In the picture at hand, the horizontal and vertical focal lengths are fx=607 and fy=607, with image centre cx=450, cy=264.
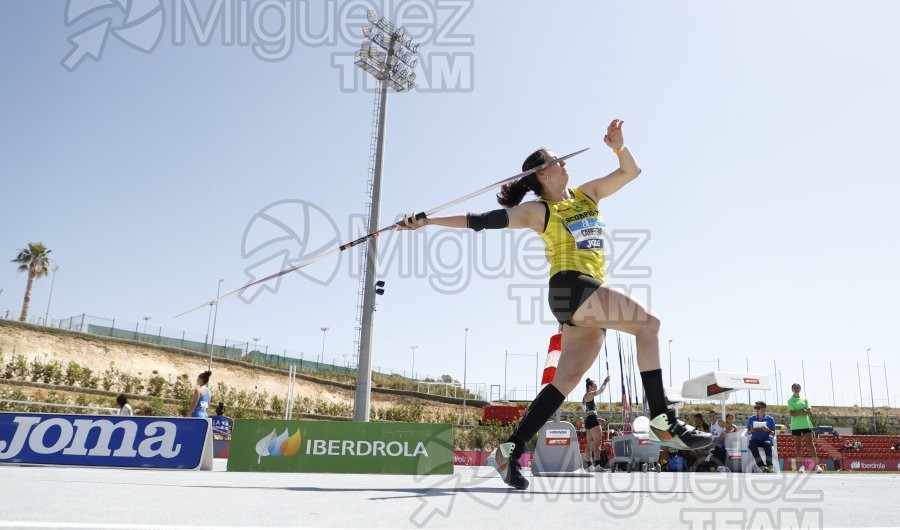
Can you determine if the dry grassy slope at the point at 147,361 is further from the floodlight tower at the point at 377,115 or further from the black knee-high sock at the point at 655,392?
the black knee-high sock at the point at 655,392

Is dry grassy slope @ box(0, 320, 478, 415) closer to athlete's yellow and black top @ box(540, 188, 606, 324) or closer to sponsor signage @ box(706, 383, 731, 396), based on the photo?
sponsor signage @ box(706, 383, 731, 396)

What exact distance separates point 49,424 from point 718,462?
1168 centimetres

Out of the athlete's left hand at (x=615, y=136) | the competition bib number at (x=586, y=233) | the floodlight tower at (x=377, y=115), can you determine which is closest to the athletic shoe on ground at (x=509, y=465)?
the competition bib number at (x=586, y=233)

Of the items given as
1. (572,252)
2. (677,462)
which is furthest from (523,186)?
(677,462)

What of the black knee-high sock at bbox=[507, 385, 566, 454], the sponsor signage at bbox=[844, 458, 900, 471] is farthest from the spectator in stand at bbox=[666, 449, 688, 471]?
the sponsor signage at bbox=[844, 458, 900, 471]

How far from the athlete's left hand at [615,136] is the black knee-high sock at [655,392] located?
1.68 meters

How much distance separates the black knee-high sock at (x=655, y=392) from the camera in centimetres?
388

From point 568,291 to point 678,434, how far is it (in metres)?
1.12

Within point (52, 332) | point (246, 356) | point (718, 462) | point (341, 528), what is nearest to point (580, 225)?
point (341, 528)

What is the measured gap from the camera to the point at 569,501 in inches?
124

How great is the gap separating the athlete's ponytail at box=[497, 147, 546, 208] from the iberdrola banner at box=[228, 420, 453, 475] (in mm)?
5288

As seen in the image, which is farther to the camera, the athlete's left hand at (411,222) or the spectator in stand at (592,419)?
the spectator in stand at (592,419)

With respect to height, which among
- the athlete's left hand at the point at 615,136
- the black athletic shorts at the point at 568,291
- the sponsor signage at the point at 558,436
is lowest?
the sponsor signage at the point at 558,436

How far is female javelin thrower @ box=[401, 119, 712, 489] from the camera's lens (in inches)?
155
